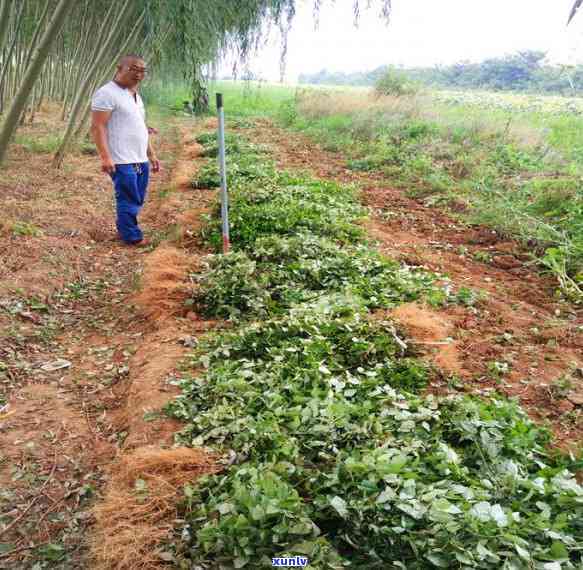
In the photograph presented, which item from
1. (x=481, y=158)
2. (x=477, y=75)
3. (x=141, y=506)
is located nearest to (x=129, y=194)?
(x=141, y=506)

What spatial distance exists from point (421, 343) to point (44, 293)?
3.15m

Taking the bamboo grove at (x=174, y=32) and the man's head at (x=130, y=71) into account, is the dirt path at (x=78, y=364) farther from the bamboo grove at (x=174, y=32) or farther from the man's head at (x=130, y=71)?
the man's head at (x=130, y=71)

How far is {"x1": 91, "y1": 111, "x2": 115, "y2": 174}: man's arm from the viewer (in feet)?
16.4

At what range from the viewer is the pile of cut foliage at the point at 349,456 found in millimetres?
1853

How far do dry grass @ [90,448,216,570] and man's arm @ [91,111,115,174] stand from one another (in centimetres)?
345

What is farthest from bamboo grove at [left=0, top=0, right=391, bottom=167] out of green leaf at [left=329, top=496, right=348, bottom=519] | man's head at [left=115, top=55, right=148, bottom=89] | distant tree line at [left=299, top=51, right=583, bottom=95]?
distant tree line at [left=299, top=51, right=583, bottom=95]

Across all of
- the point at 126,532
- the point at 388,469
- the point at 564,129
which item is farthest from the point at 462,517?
the point at 564,129

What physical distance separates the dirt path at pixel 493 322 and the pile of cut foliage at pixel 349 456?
0.27 metres

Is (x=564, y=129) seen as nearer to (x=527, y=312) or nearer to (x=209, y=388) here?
(x=527, y=312)

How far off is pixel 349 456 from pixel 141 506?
913mm

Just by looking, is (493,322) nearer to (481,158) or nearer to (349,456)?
(349,456)

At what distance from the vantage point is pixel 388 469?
81.7 inches

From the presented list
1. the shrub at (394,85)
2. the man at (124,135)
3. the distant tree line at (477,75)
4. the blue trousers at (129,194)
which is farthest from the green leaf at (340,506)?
the distant tree line at (477,75)

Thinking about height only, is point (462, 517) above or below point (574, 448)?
above
